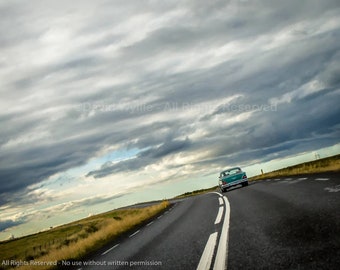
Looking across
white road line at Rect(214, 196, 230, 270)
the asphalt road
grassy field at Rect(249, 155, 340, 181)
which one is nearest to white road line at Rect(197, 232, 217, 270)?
the asphalt road

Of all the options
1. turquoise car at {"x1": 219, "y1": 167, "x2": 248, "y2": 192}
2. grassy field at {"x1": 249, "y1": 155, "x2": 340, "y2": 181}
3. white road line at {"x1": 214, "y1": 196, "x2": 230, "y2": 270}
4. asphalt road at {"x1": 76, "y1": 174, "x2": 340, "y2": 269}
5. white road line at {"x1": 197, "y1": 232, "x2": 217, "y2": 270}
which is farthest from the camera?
turquoise car at {"x1": 219, "y1": 167, "x2": 248, "y2": 192}

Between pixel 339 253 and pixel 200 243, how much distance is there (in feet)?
11.8

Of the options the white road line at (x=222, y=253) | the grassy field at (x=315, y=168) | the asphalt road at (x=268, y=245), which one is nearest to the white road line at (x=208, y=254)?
the asphalt road at (x=268, y=245)

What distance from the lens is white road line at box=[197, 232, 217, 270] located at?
522 centimetres

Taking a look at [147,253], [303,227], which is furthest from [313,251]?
[147,253]

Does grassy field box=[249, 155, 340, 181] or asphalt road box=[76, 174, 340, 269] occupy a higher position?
asphalt road box=[76, 174, 340, 269]

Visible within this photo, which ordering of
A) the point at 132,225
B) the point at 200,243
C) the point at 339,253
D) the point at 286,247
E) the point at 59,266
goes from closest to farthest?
the point at 339,253 → the point at 286,247 → the point at 200,243 → the point at 59,266 → the point at 132,225

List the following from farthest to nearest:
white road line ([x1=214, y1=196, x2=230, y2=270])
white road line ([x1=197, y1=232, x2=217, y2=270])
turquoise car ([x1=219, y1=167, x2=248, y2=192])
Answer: turquoise car ([x1=219, y1=167, x2=248, y2=192]) → white road line ([x1=197, y1=232, x2=217, y2=270]) → white road line ([x1=214, y1=196, x2=230, y2=270])

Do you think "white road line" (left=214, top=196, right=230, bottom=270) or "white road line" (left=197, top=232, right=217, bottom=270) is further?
"white road line" (left=197, top=232, right=217, bottom=270)

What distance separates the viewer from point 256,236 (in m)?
6.42

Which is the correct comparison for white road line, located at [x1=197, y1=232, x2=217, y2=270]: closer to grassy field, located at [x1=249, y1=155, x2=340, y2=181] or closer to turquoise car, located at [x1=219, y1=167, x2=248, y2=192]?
grassy field, located at [x1=249, y1=155, x2=340, y2=181]

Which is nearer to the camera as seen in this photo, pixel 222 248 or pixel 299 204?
pixel 222 248

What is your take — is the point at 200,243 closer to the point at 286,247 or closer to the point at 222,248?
the point at 222,248

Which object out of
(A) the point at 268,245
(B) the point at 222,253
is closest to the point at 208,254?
(B) the point at 222,253
